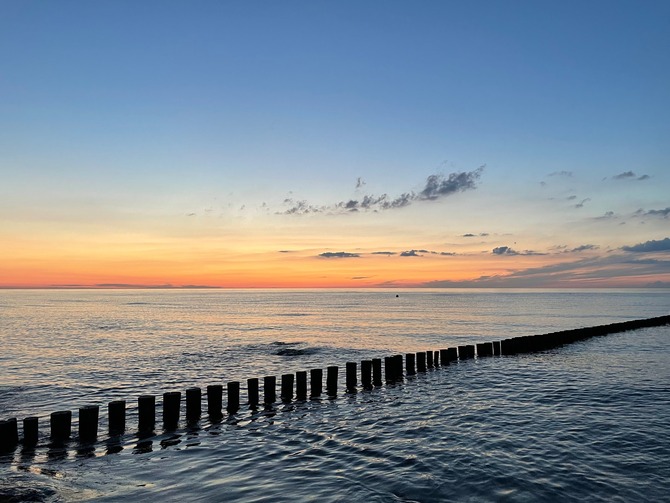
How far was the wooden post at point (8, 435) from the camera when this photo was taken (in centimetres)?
1157

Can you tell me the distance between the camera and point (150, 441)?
12.9m

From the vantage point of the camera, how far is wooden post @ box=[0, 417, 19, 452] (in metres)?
11.6

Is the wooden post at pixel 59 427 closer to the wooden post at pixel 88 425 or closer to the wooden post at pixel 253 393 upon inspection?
the wooden post at pixel 88 425

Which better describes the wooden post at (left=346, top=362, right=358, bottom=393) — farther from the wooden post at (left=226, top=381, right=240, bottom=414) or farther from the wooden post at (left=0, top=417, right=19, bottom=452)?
the wooden post at (left=0, top=417, right=19, bottom=452)

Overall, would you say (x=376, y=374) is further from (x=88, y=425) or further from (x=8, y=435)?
(x=8, y=435)

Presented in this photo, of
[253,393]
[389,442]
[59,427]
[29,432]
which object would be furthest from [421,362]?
[29,432]

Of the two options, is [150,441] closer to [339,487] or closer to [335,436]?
[335,436]

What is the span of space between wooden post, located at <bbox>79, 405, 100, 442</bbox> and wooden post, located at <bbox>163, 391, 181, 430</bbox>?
1.80 meters

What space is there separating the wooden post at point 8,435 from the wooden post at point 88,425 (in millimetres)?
1452

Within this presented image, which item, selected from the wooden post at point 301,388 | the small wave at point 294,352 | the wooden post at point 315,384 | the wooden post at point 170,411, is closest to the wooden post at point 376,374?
the wooden post at point 315,384

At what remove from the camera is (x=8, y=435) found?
1167 cm

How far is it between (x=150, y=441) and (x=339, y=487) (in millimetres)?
5769

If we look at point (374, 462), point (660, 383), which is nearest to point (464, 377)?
point (660, 383)

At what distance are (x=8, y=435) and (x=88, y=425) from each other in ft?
5.68
